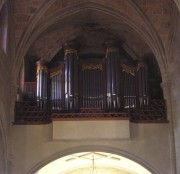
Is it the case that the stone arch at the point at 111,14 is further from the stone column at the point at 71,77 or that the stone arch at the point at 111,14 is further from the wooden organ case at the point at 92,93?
the stone column at the point at 71,77

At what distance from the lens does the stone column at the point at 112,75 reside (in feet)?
53.5

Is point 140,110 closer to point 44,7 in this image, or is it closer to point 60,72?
point 60,72

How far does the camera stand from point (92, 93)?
16.7m

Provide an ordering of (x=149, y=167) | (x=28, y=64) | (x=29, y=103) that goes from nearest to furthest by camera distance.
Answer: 1. (x=149, y=167)
2. (x=29, y=103)
3. (x=28, y=64)

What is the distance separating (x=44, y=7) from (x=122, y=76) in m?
3.68

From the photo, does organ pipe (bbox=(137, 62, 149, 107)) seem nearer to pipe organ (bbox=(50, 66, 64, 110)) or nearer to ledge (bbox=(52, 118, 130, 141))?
ledge (bbox=(52, 118, 130, 141))

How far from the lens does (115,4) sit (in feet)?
56.2

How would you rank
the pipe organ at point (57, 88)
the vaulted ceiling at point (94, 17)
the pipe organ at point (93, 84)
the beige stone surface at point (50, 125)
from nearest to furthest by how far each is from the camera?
the beige stone surface at point (50, 125) → the pipe organ at point (93, 84) → the vaulted ceiling at point (94, 17) → the pipe organ at point (57, 88)

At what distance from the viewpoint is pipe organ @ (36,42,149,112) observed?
16438 millimetres

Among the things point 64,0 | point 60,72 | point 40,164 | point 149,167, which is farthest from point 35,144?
point 64,0

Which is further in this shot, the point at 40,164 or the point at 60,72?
the point at 60,72

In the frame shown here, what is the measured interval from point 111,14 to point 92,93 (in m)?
3.06

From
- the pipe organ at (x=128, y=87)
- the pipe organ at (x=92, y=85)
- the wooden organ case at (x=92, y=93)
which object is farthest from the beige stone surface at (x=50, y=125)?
the pipe organ at (x=92, y=85)

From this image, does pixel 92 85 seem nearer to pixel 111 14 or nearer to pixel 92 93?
pixel 92 93
